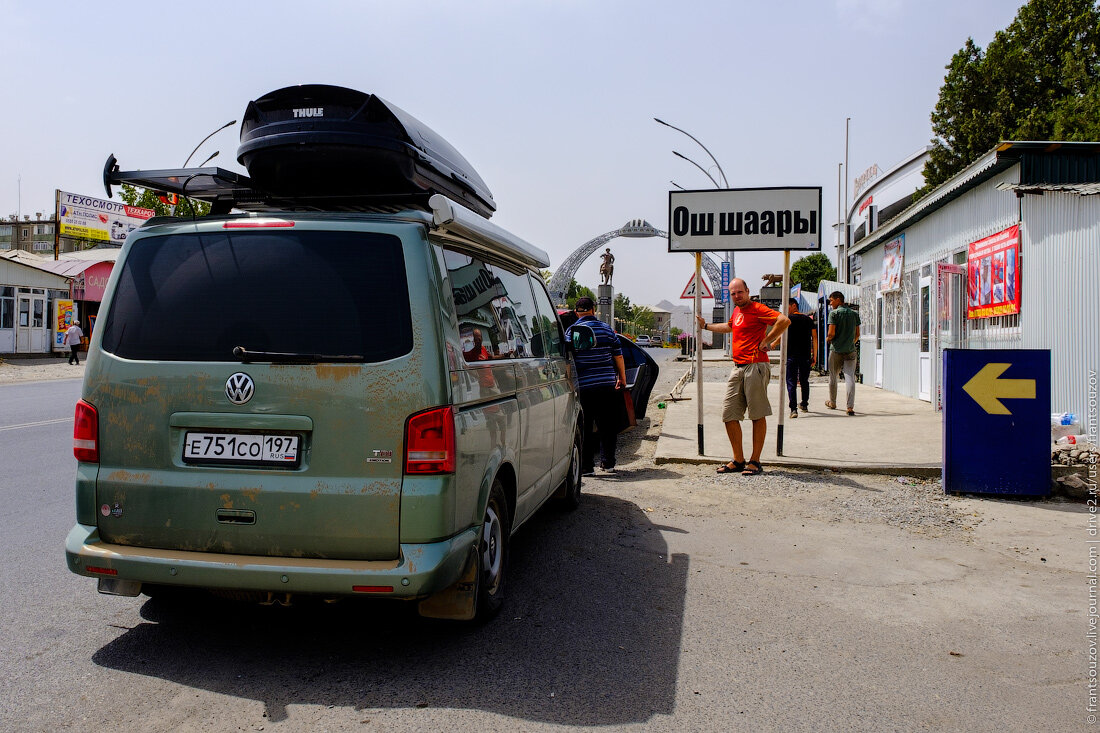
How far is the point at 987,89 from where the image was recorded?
91.1ft

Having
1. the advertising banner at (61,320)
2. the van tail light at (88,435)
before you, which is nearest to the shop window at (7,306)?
the advertising banner at (61,320)

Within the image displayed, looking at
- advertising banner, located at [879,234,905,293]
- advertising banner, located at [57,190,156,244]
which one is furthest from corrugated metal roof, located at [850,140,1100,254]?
advertising banner, located at [57,190,156,244]

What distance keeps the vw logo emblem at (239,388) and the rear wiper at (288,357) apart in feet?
0.22

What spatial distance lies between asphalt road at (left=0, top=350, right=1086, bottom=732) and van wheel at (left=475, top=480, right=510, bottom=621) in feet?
0.41

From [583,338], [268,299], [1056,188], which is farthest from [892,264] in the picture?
[268,299]

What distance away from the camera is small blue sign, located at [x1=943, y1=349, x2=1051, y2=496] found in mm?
6805

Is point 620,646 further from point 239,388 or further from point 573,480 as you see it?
point 573,480

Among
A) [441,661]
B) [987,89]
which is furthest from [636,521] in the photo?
[987,89]

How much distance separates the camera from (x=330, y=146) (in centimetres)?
419

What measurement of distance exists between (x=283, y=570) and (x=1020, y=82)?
102 feet

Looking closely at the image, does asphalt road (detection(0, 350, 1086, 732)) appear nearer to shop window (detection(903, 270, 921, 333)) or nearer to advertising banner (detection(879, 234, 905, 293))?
shop window (detection(903, 270, 921, 333))

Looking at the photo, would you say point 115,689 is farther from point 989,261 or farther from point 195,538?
point 989,261

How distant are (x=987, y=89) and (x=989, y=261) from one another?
20.8 meters

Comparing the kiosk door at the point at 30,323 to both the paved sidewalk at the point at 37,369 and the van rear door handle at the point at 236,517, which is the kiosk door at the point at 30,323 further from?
the van rear door handle at the point at 236,517
